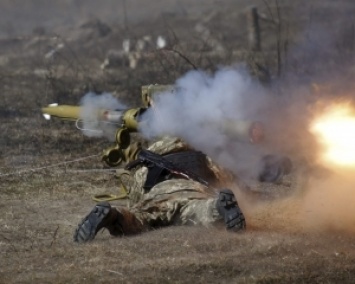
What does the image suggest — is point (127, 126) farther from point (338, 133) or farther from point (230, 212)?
point (230, 212)

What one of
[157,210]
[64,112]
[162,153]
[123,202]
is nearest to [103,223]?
[157,210]

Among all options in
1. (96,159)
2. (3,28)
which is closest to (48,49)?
(3,28)

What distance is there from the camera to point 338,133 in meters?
9.81

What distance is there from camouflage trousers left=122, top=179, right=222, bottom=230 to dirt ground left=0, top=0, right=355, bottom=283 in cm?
19

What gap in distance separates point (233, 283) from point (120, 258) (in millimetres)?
1043

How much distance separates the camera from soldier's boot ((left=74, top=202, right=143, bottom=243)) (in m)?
8.16

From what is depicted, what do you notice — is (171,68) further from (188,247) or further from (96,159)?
(188,247)

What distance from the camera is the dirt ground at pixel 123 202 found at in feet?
24.0

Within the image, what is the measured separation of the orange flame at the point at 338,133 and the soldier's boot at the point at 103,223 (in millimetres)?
2295

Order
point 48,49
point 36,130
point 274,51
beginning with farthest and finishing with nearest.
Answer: point 48,49
point 274,51
point 36,130

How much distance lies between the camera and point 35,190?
1125cm

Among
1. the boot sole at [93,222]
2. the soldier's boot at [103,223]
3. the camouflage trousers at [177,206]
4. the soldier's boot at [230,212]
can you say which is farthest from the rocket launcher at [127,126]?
the boot sole at [93,222]

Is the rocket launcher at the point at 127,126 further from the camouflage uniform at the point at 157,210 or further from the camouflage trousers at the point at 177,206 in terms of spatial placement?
the camouflage trousers at the point at 177,206

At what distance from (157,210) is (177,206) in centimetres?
18
